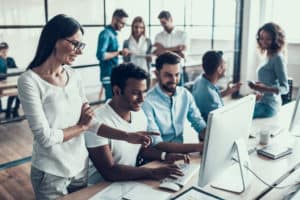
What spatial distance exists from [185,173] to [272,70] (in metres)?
1.67

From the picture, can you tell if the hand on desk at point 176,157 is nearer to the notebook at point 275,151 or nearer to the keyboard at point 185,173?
the keyboard at point 185,173

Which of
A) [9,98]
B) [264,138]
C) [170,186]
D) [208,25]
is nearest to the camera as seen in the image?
[170,186]

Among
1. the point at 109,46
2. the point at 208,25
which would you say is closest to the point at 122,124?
the point at 109,46

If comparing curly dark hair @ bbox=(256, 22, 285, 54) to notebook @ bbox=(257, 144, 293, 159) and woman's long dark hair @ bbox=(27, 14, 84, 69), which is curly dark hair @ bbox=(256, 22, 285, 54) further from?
woman's long dark hair @ bbox=(27, 14, 84, 69)

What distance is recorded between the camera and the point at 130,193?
129 cm

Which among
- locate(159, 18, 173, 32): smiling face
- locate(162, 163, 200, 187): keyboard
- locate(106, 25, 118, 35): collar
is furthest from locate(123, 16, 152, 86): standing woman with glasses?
locate(162, 163, 200, 187): keyboard

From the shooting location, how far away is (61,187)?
56.1 inches

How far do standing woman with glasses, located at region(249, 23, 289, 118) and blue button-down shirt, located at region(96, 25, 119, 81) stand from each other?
1.57 m

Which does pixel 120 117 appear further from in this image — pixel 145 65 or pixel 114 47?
pixel 145 65

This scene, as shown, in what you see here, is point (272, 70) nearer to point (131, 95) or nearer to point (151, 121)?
point (151, 121)

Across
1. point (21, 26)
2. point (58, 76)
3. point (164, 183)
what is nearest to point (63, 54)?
point (58, 76)

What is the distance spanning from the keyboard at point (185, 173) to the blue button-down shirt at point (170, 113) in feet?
1.03

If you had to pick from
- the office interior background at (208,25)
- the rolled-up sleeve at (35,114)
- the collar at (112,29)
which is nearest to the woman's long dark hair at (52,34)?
the rolled-up sleeve at (35,114)

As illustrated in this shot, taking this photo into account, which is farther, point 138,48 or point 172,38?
point 172,38
